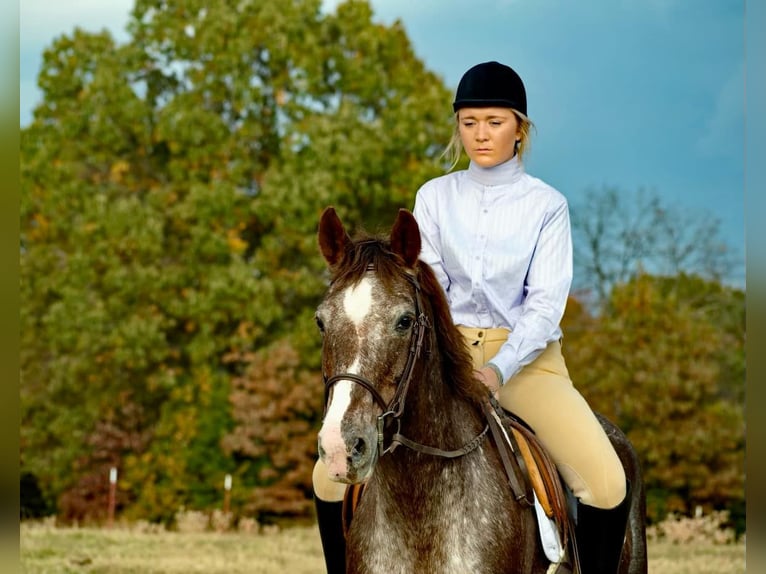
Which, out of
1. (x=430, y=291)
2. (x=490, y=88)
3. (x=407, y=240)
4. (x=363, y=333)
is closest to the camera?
(x=363, y=333)

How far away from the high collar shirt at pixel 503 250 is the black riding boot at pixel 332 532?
1.09 m

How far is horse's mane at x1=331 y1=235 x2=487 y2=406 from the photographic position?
158 inches

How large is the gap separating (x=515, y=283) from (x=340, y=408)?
5.14 ft

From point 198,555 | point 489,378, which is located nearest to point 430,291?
A: point 489,378

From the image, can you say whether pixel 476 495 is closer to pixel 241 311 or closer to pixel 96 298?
pixel 241 311

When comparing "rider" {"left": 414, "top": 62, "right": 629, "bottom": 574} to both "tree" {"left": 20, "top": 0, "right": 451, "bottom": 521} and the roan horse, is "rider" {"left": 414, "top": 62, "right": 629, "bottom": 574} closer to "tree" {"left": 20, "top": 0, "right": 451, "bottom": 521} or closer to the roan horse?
the roan horse

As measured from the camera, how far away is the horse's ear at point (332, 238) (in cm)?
412

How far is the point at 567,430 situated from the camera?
490 centimetres

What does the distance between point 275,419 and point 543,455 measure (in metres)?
20.3

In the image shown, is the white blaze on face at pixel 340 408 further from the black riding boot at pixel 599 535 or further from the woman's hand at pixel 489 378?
the black riding boot at pixel 599 535

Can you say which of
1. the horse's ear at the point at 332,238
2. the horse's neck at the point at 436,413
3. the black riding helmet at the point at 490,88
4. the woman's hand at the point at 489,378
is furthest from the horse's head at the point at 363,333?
the black riding helmet at the point at 490,88

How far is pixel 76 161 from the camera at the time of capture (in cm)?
2994

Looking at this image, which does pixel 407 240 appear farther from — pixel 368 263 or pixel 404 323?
pixel 404 323

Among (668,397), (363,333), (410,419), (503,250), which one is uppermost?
(503,250)
